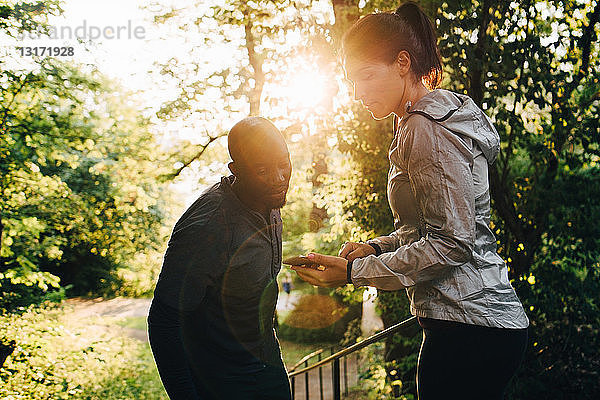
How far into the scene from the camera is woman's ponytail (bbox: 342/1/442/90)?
5.01 feet

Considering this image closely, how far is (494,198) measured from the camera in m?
3.90

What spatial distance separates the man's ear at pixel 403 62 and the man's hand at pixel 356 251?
65cm

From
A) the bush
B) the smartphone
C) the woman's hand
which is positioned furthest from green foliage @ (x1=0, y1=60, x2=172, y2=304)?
the woman's hand

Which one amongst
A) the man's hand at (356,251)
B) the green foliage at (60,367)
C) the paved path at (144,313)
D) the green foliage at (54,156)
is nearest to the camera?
the man's hand at (356,251)

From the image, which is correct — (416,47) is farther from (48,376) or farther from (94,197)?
(94,197)

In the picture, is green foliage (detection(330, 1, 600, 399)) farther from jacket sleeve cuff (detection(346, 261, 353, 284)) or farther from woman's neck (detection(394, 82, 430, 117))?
jacket sleeve cuff (detection(346, 261, 353, 284))

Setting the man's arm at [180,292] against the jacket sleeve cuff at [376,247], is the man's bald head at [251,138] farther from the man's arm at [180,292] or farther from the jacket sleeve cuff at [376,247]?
the jacket sleeve cuff at [376,247]

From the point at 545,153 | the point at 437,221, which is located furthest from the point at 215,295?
the point at 545,153

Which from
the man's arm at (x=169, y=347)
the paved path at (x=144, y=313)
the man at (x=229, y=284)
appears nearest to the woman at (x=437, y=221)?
the man at (x=229, y=284)

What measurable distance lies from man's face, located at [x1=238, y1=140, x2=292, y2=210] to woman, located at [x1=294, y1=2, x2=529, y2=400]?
1.42 feet

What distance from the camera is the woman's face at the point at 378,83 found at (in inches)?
61.1

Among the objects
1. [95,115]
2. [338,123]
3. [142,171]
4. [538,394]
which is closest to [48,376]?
[95,115]

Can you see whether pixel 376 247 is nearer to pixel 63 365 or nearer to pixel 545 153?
pixel 545 153

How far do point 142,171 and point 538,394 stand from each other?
1600 centimetres
